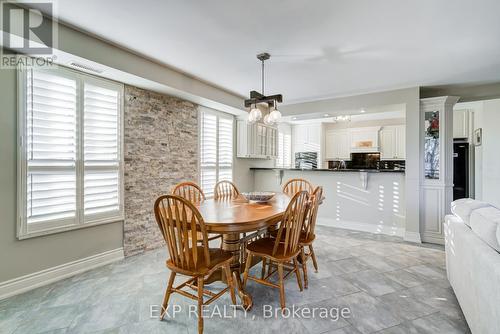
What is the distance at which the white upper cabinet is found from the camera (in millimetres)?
4852

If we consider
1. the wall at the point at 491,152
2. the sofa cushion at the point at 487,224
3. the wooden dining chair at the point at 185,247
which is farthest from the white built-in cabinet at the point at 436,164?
the wooden dining chair at the point at 185,247

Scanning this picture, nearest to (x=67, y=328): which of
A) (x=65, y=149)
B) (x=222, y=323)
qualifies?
(x=222, y=323)

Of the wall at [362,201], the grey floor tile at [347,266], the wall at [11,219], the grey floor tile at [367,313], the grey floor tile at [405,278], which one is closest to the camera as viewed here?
the grey floor tile at [367,313]

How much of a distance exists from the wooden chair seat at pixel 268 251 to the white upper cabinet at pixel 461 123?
4.99 metres

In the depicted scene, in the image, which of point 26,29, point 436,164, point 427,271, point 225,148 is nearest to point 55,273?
point 26,29

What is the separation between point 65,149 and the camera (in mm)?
2506

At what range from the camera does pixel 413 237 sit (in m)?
3.70

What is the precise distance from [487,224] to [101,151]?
353cm

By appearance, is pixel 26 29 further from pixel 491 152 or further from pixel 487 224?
A: pixel 491 152

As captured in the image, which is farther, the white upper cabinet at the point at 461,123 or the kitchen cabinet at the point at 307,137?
the kitchen cabinet at the point at 307,137

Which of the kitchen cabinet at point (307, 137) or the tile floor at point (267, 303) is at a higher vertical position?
the kitchen cabinet at point (307, 137)

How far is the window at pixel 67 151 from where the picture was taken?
2258 mm

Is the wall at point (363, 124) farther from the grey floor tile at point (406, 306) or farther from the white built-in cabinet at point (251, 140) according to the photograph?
the grey floor tile at point (406, 306)

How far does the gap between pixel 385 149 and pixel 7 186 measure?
7.15 m
